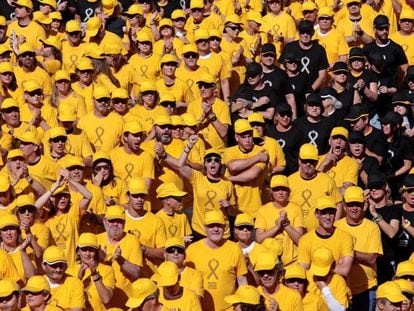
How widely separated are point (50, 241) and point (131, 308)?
2202mm

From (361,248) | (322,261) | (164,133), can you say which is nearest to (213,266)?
(322,261)

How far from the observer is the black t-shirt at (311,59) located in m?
19.3

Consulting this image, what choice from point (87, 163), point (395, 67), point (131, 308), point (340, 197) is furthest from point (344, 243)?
point (395, 67)

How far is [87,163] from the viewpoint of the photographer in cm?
1700

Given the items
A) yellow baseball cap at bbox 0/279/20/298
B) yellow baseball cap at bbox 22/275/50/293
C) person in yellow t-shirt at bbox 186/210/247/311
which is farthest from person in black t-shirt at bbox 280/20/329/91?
yellow baseball cap at bbox 0/279/20/298

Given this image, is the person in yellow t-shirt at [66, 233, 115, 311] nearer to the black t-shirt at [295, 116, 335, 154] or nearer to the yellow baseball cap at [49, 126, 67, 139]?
the yellow baseball cap at [49, 126, 67, 139]

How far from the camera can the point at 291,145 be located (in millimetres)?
17484

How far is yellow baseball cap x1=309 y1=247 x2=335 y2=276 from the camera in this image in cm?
1412

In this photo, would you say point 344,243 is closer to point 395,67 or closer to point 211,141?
point 211,141

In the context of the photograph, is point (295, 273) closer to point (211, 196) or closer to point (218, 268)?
point (218, 268)

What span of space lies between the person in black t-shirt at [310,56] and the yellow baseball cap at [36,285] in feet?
23.1

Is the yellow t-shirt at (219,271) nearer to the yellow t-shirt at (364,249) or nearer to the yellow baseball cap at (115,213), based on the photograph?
the yellow baseball cap at (115,213)

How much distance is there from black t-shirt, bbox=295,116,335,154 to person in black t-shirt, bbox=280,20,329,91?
1.70 metres

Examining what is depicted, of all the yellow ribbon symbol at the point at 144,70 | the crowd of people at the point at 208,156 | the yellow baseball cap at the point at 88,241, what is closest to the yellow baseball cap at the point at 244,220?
the crowd of people at the point at 208,156
